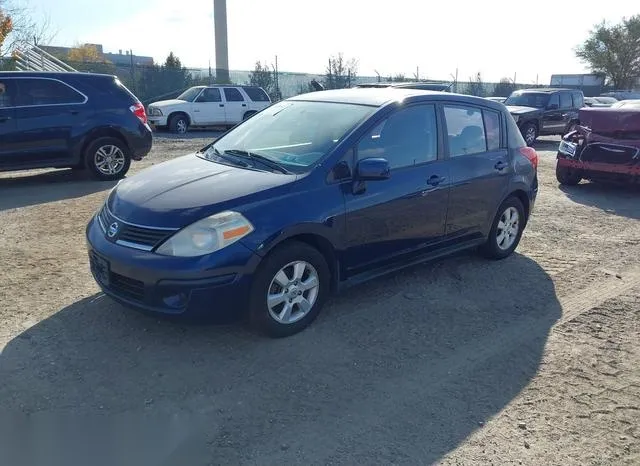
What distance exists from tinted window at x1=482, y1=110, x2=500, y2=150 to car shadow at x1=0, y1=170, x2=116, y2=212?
604 centimetres

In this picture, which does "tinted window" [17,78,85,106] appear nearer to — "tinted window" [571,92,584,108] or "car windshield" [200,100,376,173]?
"car windshield" [200,100,376,173]

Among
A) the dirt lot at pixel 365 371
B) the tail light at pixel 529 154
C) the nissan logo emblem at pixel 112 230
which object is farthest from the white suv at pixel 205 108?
the nissan logo emblem at pixel 112 230

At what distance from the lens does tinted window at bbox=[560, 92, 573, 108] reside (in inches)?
748

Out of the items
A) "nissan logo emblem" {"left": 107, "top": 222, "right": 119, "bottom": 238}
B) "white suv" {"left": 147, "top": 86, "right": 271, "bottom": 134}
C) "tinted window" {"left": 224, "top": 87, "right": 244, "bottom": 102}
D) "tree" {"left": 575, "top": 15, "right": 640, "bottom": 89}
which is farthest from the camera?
"tree" {"left": 575, "top": 15, "right": 640, "bottom": 89}

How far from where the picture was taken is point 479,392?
3.57 meters

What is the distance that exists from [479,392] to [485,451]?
1.93ft

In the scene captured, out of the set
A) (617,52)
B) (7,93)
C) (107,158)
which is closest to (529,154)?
(107,158)

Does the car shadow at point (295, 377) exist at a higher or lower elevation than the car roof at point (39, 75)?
lower

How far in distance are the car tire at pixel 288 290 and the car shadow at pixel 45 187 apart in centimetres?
546

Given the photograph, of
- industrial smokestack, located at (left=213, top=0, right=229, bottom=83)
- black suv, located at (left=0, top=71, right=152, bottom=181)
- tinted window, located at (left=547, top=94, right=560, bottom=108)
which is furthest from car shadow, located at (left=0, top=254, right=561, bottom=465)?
industrial smokestack, located at (left=213, top=0, right=229, bottom=83)

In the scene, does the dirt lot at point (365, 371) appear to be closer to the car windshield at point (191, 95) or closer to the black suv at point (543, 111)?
the black suv at point (543, 111)

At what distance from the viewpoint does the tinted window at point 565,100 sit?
19000 mm

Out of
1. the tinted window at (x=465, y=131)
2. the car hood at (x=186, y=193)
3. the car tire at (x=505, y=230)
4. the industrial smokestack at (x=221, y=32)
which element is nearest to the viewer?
the car hood at (x=186, y=193)

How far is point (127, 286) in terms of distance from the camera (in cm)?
388
